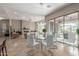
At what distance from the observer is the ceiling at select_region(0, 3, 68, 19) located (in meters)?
3.40

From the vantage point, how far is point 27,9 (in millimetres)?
3564

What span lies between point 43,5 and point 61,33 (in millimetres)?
1038

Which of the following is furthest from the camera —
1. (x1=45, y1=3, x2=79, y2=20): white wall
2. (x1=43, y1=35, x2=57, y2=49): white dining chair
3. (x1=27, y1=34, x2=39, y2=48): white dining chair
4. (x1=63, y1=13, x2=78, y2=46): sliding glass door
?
(x1=27, y1=34, x2=39, y2=48): white dining chair

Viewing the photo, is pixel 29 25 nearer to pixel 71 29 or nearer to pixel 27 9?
pixel 27 9

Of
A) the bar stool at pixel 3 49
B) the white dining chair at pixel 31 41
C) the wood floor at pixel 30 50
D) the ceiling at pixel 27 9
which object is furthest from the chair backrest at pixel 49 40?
the bar stool at pixel 3 49

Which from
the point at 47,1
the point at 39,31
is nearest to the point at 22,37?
the point at 39,31

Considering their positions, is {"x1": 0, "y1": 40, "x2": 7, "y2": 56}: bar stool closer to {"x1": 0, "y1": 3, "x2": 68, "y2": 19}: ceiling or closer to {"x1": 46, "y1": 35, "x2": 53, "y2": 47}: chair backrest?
{"x1": 0, "y1": 3, "x2": 68, "y2": 19}: ceiling

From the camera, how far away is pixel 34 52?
3631 millimetres

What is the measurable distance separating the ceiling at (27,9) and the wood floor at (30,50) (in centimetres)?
78

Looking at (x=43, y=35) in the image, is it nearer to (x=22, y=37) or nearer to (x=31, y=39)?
(x=31, y=39)

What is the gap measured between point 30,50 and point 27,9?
1287mm

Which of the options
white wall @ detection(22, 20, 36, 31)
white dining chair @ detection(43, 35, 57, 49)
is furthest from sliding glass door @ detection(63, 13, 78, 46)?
white wall @ detection(22, 20, 36, 31)

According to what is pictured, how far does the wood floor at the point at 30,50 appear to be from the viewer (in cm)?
351

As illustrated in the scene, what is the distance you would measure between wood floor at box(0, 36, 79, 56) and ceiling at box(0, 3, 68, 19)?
0.78 m
